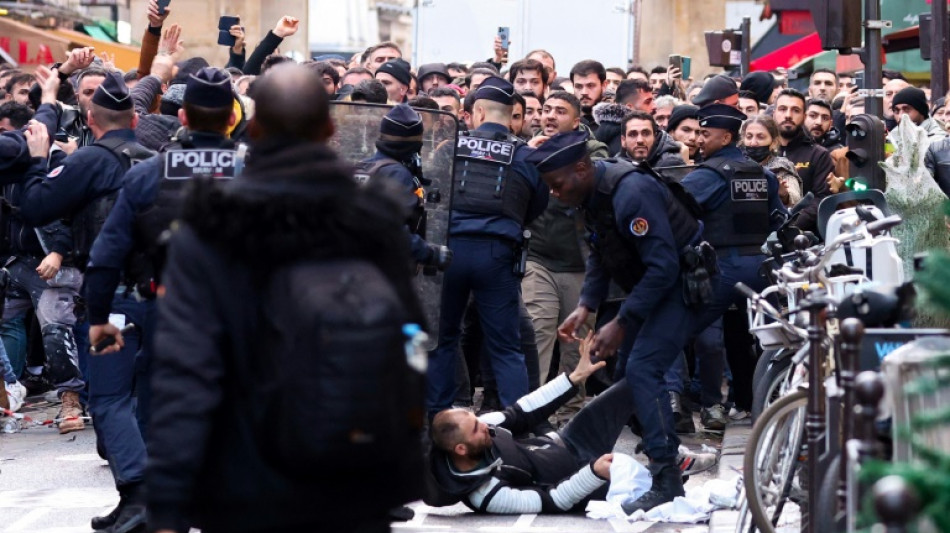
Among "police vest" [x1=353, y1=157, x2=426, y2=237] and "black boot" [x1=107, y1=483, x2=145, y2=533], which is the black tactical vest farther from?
"police vest" [x1=353, y1=157, x2=426, y2=237]

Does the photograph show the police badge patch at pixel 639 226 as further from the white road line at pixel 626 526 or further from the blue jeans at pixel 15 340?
the blue jeans at pixel 15 340

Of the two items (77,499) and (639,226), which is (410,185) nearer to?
(639,226)

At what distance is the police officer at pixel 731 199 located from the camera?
10.0 meters

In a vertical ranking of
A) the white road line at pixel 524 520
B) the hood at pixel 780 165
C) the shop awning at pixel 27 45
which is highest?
the shop awning at pixel 27 45

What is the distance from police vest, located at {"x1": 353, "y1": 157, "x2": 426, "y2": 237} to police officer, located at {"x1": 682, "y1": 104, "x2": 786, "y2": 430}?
1848mm

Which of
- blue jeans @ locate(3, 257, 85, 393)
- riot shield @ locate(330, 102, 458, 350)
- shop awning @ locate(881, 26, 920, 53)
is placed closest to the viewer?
riot shield @ locate(330, 102, 458, 350)

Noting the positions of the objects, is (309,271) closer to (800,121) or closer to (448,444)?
(448,444)

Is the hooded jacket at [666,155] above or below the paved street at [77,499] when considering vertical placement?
above

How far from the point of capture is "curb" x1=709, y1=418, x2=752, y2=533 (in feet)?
25.1

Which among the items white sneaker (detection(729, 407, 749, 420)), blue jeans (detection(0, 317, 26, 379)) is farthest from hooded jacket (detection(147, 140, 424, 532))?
blue jeans (detection(0, 317, 26, 379))

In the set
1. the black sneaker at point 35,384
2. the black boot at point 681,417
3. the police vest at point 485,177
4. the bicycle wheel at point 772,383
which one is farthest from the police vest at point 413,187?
the black sneaker at point 35,384

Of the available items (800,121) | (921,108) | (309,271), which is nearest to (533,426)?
(800,121)

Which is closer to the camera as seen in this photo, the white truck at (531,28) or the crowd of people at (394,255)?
the crowd of people at (394,255)

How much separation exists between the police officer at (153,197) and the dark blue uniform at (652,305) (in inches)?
78.3
